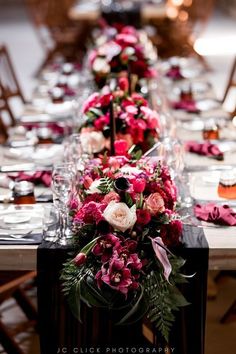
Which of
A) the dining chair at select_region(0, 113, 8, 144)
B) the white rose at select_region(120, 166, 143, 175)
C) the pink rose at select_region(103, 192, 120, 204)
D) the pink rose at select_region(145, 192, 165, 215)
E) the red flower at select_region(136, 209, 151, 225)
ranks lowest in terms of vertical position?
the dining chair at select_region(0, 113, 8, 144)

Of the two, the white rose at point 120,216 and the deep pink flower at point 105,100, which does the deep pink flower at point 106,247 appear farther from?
the deep pink flower at point 105,100

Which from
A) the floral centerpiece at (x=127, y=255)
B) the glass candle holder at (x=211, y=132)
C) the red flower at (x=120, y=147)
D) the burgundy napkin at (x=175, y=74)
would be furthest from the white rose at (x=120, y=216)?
the burgundy napkin at (x=175, y=74)

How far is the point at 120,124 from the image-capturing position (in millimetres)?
3627

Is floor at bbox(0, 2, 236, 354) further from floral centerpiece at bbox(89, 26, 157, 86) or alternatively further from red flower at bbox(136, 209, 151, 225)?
floral centerpiece at bbox(89, 26, 157, 86)

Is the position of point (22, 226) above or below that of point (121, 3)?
below

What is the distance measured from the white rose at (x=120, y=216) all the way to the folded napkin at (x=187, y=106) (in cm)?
238

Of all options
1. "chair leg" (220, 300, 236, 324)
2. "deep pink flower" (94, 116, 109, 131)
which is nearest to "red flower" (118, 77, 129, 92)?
"deep pink flower" (94, 116, 109, 131)

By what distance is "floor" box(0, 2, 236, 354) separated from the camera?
12.0ft

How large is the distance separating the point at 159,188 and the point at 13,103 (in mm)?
5885

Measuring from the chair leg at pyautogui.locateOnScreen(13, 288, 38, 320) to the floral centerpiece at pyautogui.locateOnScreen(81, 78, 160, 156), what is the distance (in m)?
0.75

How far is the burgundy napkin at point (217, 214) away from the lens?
295 centimetres

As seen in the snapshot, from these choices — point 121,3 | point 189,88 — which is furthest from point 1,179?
point 121,3

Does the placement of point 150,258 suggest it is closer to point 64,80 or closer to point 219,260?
point 219,260

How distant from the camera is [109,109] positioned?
11.9 ft
